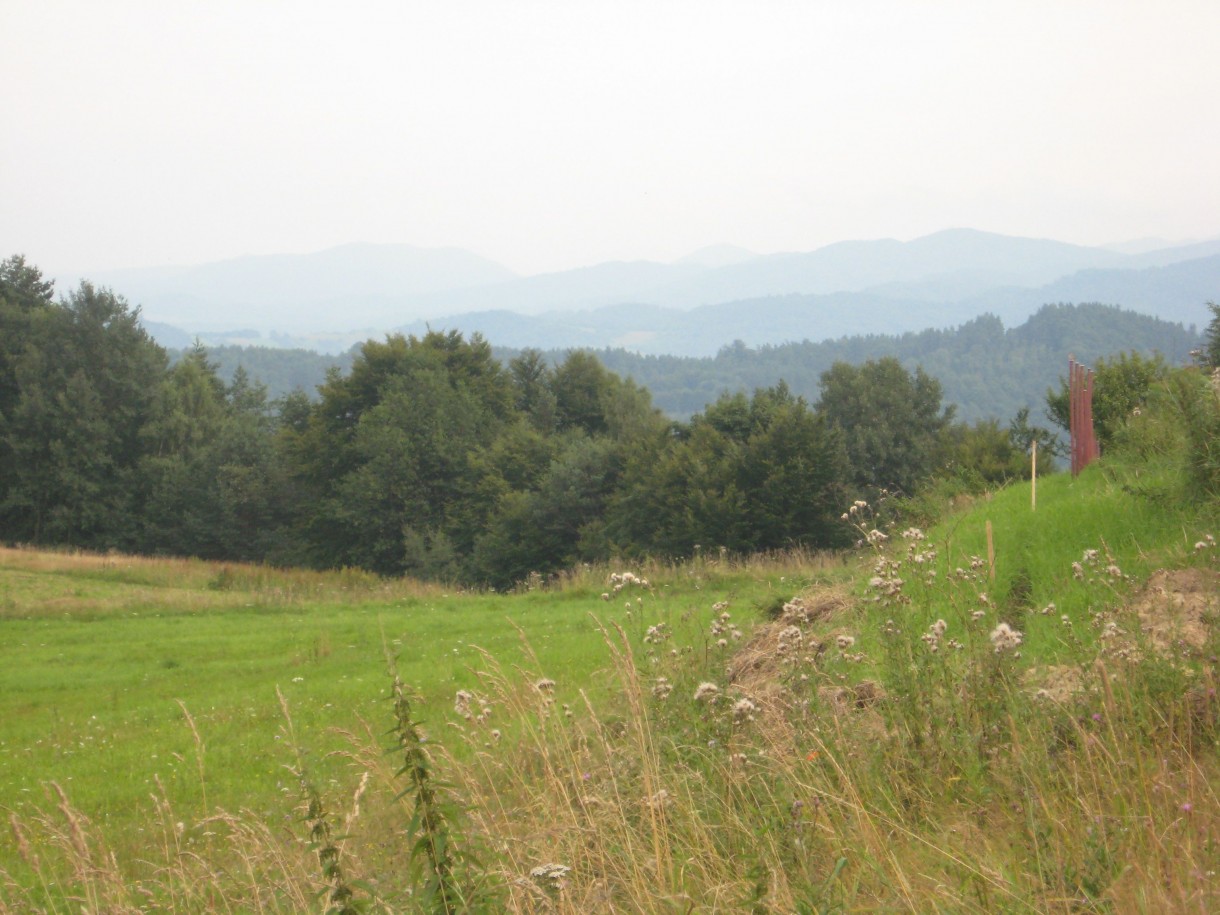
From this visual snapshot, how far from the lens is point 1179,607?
5.09 metres

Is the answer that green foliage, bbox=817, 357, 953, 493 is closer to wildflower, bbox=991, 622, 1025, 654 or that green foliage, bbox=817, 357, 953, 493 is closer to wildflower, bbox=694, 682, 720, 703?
wildflower, bbox=694, 682, 720, 703

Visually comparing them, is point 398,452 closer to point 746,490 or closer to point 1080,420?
point 746,490

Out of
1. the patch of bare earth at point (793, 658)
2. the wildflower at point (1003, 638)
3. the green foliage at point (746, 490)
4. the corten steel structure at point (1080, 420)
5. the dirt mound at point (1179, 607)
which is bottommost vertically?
the green foliage at point (746, 490)

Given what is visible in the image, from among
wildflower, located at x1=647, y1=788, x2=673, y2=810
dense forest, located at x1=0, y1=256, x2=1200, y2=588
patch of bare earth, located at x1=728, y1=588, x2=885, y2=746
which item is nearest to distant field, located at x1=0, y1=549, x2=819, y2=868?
patch of bare earth, located at x1=728, y1=588, x2=885, y2=746

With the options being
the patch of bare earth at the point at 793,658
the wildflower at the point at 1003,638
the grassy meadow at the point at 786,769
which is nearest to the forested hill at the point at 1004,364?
the patch of bare earth at the point at 793,658

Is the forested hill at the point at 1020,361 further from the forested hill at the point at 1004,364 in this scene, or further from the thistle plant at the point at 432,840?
the thistle plant at the point at 432,840

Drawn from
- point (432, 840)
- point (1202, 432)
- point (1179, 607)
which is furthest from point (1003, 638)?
point (1202, 432)

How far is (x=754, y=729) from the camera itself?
455cm

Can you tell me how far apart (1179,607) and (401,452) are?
156ft

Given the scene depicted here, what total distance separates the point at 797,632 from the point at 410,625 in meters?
13.6

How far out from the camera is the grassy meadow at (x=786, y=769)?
127 inches

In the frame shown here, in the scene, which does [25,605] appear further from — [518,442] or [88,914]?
[518,442]

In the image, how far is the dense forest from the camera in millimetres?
44156

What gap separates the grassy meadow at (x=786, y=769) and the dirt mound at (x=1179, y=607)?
31mm
